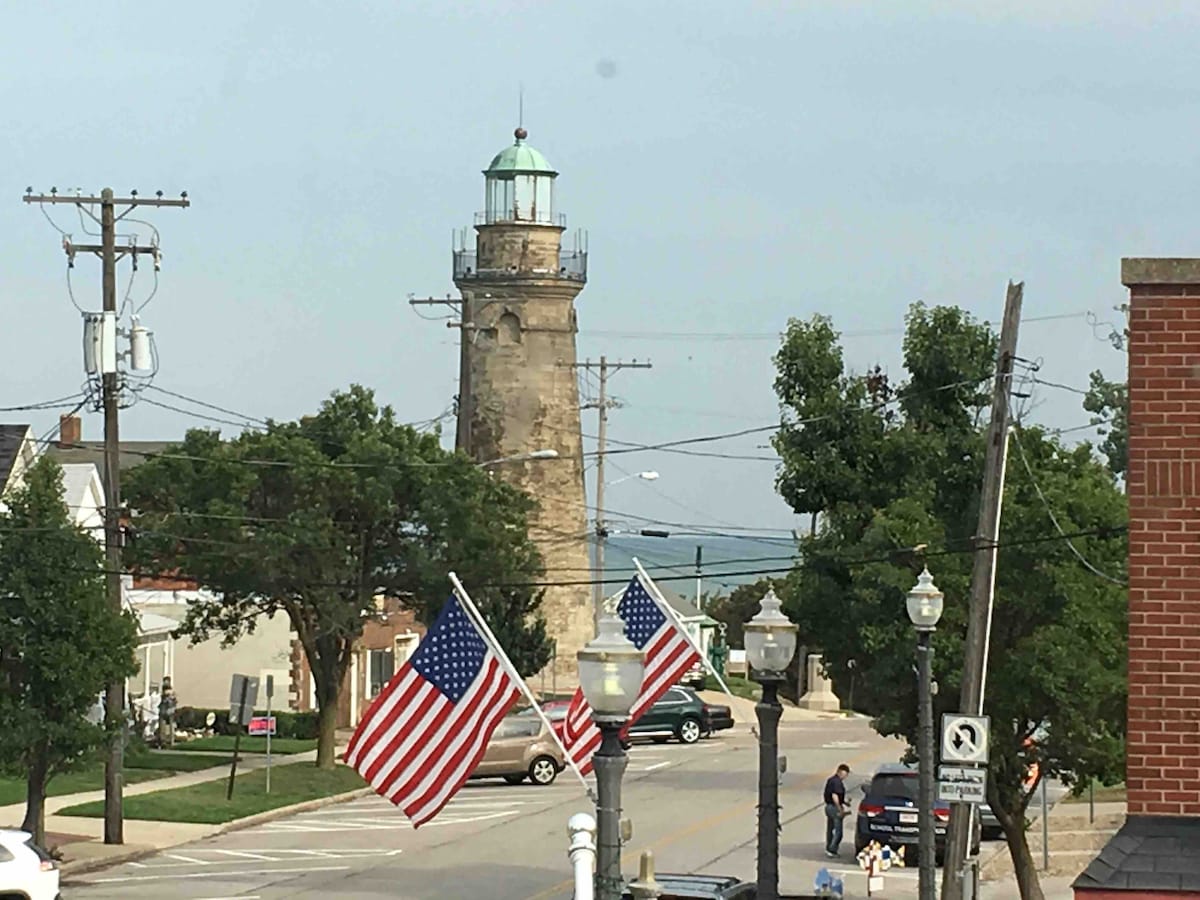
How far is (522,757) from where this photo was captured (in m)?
47.0

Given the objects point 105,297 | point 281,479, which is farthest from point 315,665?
point 105,297

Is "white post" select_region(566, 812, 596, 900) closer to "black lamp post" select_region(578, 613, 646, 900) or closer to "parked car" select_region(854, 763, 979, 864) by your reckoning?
"black lamp post" select_region(578, 613, 646, 900)

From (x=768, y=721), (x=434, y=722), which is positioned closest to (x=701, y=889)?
(x=768, y=721)

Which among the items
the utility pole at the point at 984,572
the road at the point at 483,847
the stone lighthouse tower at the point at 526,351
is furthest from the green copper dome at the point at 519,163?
the utility pole at the point at 984,572

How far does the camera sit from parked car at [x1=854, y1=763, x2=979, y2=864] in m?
34.6

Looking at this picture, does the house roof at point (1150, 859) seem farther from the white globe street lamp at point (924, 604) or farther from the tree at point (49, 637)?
the tree at point (49, 637)

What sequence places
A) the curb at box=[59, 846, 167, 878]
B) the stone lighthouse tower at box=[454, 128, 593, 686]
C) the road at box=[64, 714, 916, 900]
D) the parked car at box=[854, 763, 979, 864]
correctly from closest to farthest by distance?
the road at box=[64, 714, 916, 900]
the curb at box=[59, 846, 167, 878]
the parked car at box=[854, 763, 979, 864]
the stone lighthouse tower at box=[454, 128, 593, 686]

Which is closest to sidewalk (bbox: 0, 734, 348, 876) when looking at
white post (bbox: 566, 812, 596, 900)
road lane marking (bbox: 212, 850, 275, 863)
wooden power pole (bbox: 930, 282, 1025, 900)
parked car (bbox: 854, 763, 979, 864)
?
Result: road lane marking (bbox: 212, 850, 275, 863)

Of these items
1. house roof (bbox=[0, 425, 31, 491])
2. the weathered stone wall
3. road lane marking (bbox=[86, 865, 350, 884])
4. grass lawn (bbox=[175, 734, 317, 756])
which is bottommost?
road lane marking (bbox=[86, 865, 350, 884])

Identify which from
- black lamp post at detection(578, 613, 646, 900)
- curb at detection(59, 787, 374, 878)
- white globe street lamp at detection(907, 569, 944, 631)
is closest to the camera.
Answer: black lamp post at detection(578, 613, 646, 900)

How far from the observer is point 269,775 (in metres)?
44.8

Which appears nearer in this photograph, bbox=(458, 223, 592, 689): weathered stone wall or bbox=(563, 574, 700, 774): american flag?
bbox=(563, 574, 700, 774): american flag

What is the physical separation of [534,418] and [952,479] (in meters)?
37.0

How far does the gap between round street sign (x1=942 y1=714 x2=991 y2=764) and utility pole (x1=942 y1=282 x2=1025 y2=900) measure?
186 cm
